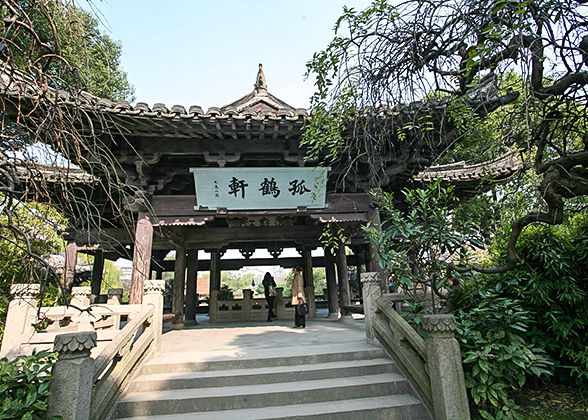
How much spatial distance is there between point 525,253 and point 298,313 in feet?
14.5

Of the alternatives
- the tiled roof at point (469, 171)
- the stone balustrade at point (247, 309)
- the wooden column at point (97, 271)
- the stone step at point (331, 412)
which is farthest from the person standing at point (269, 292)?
the stone step at point (331, 412)

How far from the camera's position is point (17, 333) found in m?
4.45

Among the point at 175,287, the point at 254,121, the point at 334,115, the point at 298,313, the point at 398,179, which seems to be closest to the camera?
the point at 334,115

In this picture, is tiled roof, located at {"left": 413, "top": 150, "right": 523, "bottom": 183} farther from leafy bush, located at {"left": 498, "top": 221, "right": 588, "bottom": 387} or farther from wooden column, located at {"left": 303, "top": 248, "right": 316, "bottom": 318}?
wooden column, located at {"left": 303, "top": 248, "right": 316, "bottom": 318}

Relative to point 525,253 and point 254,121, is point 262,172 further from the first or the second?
point 525,253

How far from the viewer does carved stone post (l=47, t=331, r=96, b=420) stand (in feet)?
8.65

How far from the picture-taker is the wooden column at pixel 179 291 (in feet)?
27.0

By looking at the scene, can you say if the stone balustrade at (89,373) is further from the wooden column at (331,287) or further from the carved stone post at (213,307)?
the wooden column at (331,287)

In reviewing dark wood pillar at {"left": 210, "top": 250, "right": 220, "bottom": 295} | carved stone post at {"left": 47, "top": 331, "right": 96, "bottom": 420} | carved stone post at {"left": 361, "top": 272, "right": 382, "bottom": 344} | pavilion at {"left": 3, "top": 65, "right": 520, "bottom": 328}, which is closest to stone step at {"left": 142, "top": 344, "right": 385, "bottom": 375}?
carved stone post at {"left": 361, "top": 272, "right": 382, "bottom": 344}

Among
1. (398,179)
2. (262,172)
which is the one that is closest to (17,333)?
(262,172)

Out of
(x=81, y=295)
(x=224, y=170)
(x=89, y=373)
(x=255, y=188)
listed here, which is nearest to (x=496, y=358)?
(x=89, y=373)

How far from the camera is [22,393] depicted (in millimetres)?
2689

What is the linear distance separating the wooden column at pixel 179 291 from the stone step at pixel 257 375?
458 cm

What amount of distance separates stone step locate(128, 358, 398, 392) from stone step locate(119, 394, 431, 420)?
395 mm
